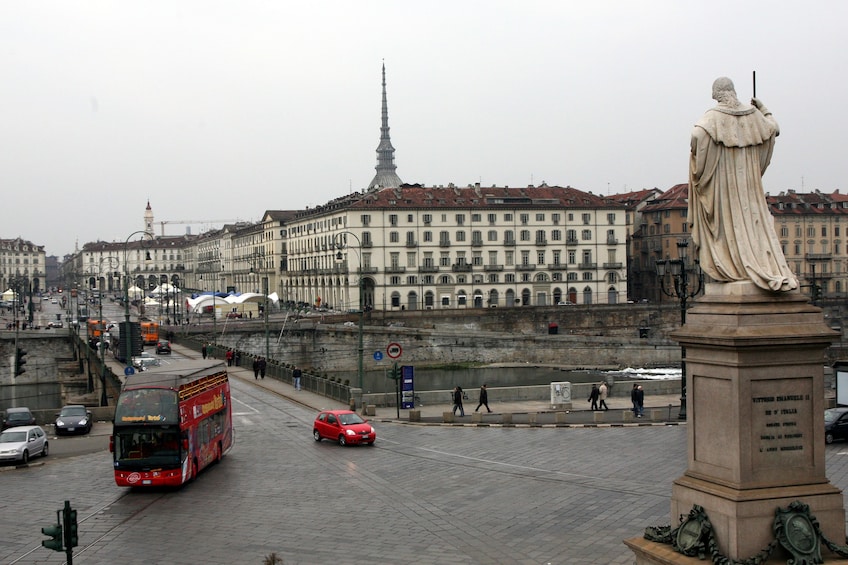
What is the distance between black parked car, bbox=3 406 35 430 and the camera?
37469 mm

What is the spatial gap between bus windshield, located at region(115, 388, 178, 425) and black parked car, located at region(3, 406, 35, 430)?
16141mm

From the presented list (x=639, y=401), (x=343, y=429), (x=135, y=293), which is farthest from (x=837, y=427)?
(x=135, y=293)

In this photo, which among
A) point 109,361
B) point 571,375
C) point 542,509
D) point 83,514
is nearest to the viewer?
point 542,509

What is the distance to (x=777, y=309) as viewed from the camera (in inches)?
457

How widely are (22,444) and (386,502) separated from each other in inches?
542

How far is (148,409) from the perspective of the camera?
77.4 feet

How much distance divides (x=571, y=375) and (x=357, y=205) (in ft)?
123

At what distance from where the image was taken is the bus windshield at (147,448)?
23641mm

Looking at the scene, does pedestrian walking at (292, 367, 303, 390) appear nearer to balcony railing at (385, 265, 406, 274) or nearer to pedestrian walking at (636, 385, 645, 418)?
pedestrian walking at (636, 385, 645, 418)

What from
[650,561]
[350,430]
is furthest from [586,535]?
[350,430]

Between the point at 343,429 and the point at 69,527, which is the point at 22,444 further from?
the point at 69,527

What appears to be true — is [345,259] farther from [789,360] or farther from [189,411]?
[789,360]

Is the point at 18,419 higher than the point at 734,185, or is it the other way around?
the point at 734,185

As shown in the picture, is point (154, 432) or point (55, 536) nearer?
point (55, 536)
